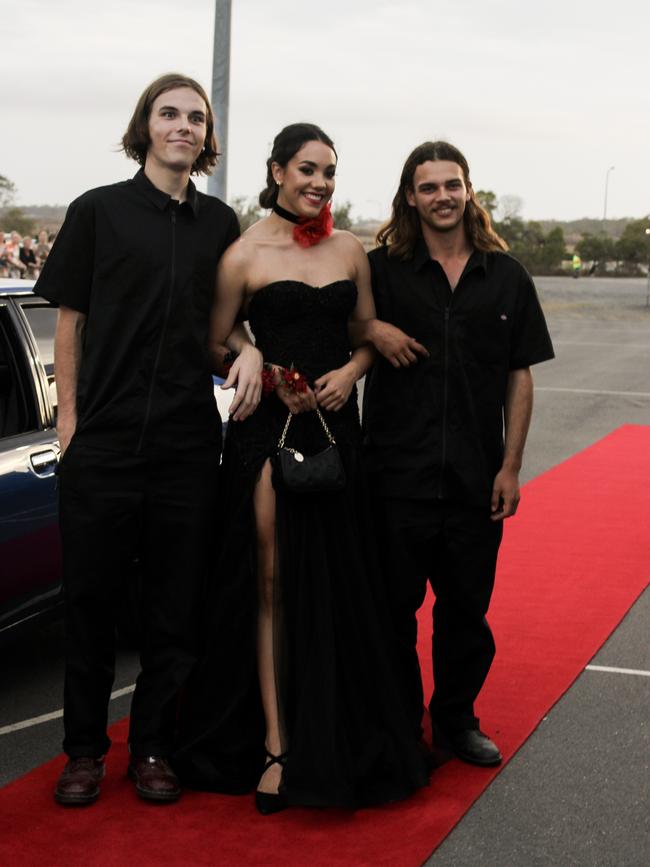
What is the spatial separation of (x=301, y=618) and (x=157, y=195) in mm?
1383

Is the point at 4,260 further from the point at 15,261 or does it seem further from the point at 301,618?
the point at 301,618

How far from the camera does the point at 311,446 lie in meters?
4.16

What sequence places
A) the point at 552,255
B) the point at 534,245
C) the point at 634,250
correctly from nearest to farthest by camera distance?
the point at 552,255, the point at 534,245, the point at 634,250

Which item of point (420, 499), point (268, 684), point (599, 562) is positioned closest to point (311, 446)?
point (420, 499)

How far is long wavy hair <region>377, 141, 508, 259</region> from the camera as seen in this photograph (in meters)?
4.33

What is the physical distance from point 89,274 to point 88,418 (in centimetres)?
44

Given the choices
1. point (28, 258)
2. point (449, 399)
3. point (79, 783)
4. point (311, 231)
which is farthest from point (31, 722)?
point (28, 258)

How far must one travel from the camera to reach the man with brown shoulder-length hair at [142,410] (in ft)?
13.2

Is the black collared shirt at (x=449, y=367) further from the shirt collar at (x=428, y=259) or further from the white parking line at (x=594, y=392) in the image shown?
the white parking line at (x=594, y=392)

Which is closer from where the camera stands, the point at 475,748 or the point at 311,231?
the point at 311,231

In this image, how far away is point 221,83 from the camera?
12.6m

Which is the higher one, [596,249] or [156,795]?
[156,795]

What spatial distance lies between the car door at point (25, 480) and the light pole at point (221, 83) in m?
7.80

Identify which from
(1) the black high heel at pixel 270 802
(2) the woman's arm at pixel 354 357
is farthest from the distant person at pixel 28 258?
(1) the black high heel at pixel 270 802
